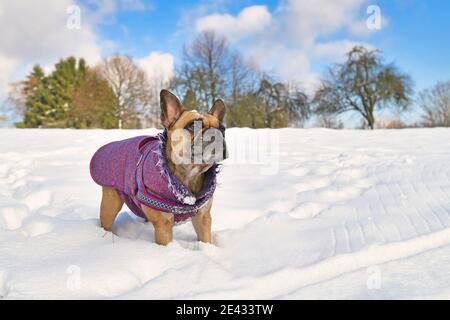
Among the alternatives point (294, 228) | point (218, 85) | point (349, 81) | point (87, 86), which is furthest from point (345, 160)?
point (87, 86)

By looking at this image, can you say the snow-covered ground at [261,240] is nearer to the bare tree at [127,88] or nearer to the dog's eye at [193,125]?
the dog's eye at [193,125]

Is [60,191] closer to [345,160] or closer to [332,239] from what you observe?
[332,239]

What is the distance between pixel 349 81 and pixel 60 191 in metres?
31.2

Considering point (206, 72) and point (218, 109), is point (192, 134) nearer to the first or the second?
point (218, 109)

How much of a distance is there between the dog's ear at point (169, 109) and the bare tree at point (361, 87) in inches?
1202

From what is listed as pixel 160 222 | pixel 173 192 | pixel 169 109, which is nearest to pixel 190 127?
pixel 169 109

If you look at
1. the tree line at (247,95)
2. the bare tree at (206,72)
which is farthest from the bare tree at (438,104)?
the bare tree at (206,72)

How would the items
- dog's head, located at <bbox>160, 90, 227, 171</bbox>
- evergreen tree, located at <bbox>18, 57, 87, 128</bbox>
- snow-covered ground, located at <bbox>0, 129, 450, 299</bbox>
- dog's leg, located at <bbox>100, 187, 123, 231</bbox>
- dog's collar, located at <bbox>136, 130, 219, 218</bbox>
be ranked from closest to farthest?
snow-covered ground, located at <bbox>0, 129, 450, 299</bbox> → dog's head, located at <bbox>160, 90, 227, 171</bbox> → dog's collar, located at <bbox>136, 130, 219, 218</bbox> → dog's leg, located at <bbox>100, 187, 123, 231</bbox> → evergreen tree, located at <bbox>18, 57, 87, 128</bbox>

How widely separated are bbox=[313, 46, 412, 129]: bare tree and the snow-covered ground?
27.5 meters

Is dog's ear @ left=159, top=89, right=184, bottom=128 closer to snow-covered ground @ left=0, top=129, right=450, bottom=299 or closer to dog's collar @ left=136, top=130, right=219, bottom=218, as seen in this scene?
dog's collar @ left=136, top=130, right=219, bottom=218

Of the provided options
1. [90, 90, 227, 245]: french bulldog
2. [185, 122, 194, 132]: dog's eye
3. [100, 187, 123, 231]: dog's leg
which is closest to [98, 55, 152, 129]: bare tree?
[100, 187, 123, 231]: dog's leg

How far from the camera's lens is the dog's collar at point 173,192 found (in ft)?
7.66

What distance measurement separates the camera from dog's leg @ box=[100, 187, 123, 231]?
2.79 meters

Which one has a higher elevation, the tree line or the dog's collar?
the tree line
